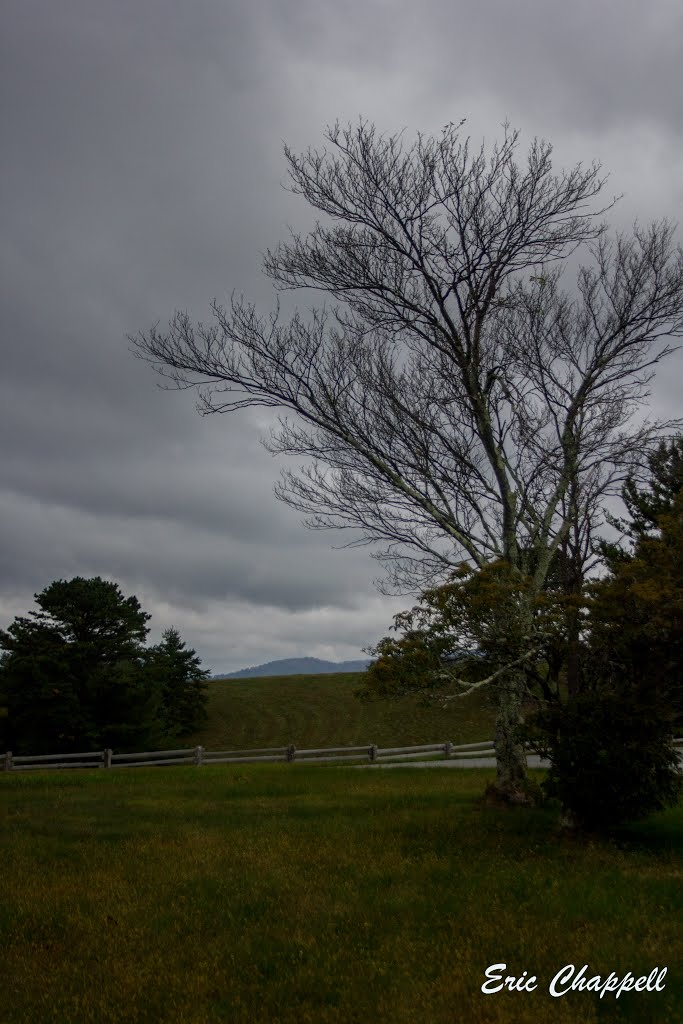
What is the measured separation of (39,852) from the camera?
12.7 metres

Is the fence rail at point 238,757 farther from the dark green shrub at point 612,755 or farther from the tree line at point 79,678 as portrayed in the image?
the dark green shrub at point 612,755

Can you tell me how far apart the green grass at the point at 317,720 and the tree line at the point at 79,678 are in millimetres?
10510

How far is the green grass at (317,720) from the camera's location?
4666cm

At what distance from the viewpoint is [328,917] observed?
9125 millimetres

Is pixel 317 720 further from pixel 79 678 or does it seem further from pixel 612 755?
pixel 612 755

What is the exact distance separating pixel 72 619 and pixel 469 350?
26.5 metres

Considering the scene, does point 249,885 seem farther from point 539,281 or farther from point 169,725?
point 169,725

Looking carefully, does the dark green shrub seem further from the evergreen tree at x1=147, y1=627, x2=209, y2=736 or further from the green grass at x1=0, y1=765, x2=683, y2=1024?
the evergreen tree at x1=147, y1=627, x2=209, y2=736

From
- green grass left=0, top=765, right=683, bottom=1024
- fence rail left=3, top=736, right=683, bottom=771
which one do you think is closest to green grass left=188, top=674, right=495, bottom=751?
fence rail left=3, top=736, right=683, bottom=771

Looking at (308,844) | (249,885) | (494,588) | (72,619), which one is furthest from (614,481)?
(72,619)

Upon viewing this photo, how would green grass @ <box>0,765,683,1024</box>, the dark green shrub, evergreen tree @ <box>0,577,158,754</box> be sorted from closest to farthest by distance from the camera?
green grass @ <box>0,765,683,1024</box> < the dark green shrub < evergreen tree @ <box>0,577,158,754</box>

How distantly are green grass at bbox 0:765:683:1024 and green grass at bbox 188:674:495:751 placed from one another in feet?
93.8

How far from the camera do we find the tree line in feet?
115

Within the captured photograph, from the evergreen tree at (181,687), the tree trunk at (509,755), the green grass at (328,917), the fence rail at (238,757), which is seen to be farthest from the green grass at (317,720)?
the green grass at (328,917)
